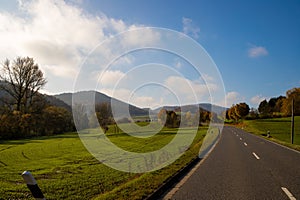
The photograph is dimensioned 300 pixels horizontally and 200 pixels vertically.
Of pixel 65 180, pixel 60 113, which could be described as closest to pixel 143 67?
pixel 65 180

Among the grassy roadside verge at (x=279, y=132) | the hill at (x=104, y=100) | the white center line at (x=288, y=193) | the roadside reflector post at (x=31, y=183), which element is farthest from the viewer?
the grassy roadside verge at (x=279, y=132)

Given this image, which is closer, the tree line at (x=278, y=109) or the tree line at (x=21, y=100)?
the tree line at (x=21, y=100)

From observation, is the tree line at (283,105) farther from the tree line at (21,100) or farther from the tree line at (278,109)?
the tree line at (21,100)

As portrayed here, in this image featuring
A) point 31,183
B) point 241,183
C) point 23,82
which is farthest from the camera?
point 23,82

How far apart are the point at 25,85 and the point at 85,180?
39291mm

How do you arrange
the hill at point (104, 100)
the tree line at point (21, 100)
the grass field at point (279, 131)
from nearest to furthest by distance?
the hill at point (104, 100)
the grass field at point (279, 131)
the tree line at point (21, 100)

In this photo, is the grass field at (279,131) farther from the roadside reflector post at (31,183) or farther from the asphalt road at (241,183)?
the roadside reflector post at (31,183)

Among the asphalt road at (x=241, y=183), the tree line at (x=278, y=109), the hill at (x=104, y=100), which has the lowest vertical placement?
the asphalt road at (x=241, y=183)

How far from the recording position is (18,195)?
7477mm

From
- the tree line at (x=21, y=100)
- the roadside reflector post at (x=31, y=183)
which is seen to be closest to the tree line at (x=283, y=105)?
the tree line at (x=21, y=100)

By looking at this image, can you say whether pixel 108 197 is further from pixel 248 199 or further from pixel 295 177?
pixel 295 177

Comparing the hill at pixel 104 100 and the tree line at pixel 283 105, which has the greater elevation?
the tree line at pixel 283 105

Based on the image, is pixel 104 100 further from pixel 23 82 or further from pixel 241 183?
pixel 23 82

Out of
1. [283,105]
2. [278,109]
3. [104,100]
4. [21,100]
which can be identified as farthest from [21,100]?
[278,109]
